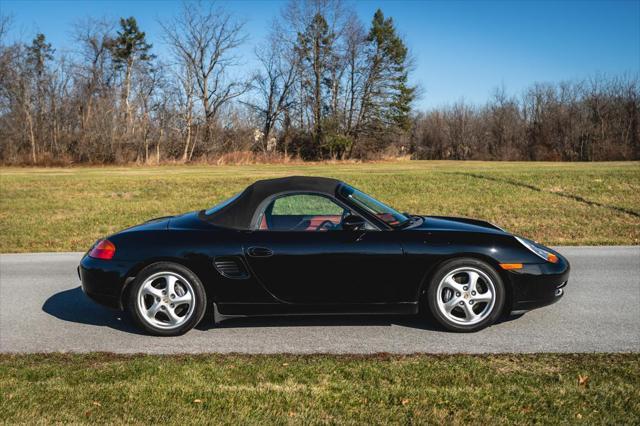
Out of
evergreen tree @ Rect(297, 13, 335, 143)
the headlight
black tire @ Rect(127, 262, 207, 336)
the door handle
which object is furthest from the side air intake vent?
evergreen tree @ Rect(297, 13, 335, 143)

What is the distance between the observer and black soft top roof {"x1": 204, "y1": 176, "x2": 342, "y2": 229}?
16.2 ft

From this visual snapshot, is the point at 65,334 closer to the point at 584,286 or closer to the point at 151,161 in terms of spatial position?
the point at 584,286

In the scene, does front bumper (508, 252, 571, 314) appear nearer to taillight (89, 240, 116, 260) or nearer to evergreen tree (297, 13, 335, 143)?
taillight (89, 240, 116, 260)

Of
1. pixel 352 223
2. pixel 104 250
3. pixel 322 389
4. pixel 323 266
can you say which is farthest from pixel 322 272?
pixel 104 250

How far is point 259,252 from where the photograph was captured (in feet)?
15.6

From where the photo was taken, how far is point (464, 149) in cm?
5756

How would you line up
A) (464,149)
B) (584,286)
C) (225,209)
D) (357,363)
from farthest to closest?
(464,149) → (584,286) → (225,209) → (357,363)

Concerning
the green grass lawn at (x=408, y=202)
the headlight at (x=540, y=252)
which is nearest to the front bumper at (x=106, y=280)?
the headlight at (x=540, y=252)

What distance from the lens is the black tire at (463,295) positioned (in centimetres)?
478

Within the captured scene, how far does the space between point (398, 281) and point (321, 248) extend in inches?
28.6

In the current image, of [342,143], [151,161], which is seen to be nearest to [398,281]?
Result: [151,161]

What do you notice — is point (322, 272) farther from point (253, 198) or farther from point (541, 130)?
point (541, 130)

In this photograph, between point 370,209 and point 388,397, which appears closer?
point 388,397

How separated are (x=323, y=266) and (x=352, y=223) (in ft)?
1.52
